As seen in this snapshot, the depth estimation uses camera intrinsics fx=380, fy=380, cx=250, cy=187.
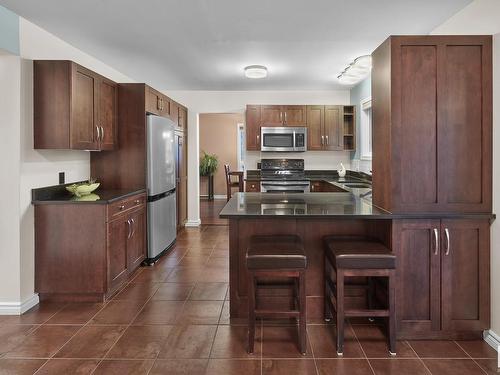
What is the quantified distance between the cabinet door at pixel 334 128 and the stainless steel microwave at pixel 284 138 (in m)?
0.40

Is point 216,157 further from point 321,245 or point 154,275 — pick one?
point 321,245

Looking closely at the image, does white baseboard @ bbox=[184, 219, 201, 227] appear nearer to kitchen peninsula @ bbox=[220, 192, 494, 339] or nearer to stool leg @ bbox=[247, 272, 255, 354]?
kitchen peninsula @ bbox=[220, 192, 494, 339]

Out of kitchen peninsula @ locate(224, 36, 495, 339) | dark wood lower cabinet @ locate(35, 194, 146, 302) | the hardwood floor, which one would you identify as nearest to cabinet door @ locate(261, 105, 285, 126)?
the hardwood floor

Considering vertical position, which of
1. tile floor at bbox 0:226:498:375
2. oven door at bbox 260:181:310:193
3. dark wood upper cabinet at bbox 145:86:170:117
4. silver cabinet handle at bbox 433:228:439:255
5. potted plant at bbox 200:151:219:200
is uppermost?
dark wood upper cabinet at bbox 145:86:170:117

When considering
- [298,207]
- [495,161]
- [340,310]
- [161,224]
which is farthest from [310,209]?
[161,224]

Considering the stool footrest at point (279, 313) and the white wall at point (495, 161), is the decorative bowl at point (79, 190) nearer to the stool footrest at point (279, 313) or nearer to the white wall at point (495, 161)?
the stool footrest at point (279, 313)

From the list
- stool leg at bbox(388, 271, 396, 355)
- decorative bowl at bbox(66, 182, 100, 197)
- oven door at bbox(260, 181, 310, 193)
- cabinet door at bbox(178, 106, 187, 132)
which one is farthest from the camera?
oven door at bbox(260, 181, 310, 193)

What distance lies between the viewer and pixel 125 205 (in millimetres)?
3650

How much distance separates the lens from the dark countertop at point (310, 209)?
2.45 meters

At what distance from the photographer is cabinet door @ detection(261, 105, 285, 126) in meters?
6.41

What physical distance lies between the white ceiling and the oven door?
187 cm

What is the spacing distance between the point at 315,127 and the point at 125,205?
12.4 feet

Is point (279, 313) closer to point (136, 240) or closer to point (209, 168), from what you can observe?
point (136, 240)

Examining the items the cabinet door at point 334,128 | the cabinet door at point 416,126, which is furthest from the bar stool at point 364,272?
the cabinet door at point 334,128
